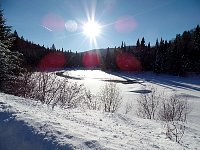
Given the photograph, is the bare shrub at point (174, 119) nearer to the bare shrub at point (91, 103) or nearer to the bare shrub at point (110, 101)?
the bare shrub at point (110, 101)

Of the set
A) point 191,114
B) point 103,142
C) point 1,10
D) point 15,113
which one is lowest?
point 191,114

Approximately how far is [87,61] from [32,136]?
188825 millimetres

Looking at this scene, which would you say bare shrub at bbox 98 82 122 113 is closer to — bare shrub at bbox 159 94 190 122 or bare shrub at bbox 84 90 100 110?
bare shrub at bbox 84 90 100 110

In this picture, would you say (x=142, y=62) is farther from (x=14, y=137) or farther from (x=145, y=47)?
(x=14, y=137)

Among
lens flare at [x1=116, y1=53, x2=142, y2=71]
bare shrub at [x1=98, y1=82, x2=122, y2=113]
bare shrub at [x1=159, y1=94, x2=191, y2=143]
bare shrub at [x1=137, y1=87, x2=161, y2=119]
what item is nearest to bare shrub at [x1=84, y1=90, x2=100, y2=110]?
bare shrub at [x1=98, y1=82, x2=122, y2=113]

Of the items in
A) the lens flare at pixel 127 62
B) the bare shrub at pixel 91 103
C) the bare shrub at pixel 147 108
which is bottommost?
the bare shrub at pixel 147 108

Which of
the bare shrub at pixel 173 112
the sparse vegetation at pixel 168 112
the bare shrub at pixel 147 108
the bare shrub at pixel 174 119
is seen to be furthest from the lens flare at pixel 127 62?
the bare shrub at pixel 174 119

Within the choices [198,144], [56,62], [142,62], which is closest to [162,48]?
[142,62]

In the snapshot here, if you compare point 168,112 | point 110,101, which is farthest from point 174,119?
point 110,101

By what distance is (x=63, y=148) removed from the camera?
5.19 metres

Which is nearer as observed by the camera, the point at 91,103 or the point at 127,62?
the point at 91,103

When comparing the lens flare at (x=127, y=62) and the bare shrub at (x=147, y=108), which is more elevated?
the lens flare at (x=127, y=62)

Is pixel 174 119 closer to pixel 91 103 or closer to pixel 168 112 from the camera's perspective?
pixel 168 112

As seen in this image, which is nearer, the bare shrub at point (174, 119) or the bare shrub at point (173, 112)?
the bare shrub at point (174, 119)
